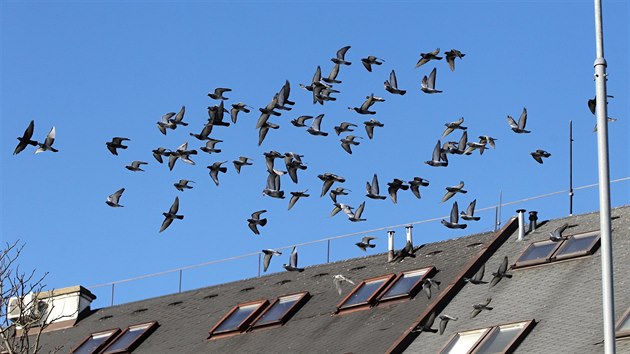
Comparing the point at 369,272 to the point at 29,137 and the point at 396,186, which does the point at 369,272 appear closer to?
the point at 396,186

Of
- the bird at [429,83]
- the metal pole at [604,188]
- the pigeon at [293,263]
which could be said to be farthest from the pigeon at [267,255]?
the metal pole at [604,188]

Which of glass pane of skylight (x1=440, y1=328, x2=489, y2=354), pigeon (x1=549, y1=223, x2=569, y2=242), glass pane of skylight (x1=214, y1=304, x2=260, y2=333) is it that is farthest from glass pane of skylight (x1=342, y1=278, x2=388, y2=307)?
glass pane of skylight (x1=440, y1=328, x2=489, y2=354)

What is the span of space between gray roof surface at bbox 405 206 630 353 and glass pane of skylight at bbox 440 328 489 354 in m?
0.26

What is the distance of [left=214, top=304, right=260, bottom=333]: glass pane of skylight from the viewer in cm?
4055

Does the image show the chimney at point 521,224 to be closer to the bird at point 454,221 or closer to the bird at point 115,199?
the bird at point 454,221

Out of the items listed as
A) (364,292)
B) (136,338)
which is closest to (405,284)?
(364,292)

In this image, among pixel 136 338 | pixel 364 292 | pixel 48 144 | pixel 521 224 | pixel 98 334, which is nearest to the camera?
pixel 48 144

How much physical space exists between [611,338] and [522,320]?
38.0ft

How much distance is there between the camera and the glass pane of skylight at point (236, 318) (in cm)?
4055

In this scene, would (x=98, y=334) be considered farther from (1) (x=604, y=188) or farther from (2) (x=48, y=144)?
(1) (x=604, y=188)

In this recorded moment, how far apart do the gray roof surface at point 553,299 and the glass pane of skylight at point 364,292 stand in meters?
2.73

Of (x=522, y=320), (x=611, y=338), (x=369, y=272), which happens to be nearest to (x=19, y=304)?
(x=369, y=272)

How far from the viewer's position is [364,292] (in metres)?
39.0

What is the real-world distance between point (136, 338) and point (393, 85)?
12.3 meters
